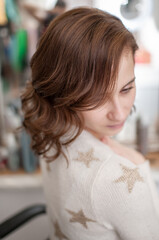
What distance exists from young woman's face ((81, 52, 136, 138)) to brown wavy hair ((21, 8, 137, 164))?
0.06 feet

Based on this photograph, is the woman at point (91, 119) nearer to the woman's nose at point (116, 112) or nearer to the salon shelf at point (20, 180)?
the woman's nose at point (116, 112)

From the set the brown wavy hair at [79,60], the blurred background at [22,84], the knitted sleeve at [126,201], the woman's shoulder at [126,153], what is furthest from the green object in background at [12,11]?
the knitted sleeve at [126,201]

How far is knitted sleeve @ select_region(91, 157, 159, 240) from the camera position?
0.51m

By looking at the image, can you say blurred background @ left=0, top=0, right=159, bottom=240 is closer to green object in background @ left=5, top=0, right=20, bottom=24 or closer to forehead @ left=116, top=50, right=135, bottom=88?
green object in background @ left=5, top=0, right=20, bottom=24

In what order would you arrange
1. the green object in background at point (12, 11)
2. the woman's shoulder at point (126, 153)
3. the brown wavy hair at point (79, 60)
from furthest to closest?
1. the green object in background at point (12, 11)
2. the woman's shoulder at point (126, 153)
3. the brown wavy hair at point (79, 60)

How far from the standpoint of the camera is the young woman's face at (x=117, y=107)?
502 millimetres

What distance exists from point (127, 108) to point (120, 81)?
85 mm

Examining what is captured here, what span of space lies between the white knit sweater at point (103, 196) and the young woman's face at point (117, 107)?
38 mm

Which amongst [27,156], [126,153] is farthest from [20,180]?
[126,153]

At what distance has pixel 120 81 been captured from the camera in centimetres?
50

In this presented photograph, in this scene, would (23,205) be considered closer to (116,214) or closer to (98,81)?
(116,214)

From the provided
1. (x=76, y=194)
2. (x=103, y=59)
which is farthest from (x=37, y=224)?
(x=103, y=59)

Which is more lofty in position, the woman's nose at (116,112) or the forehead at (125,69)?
the forehead at (125,69)

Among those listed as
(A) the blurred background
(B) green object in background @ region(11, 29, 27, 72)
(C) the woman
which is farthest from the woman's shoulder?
(B) green object in background @ region(11, 29, 27, 72)
